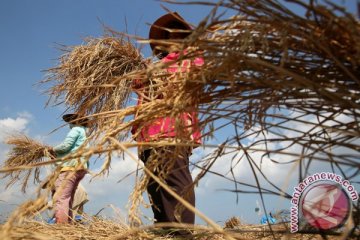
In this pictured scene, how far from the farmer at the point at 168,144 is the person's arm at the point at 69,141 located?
1748 mm

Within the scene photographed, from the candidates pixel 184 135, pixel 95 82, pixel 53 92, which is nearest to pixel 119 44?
pixel 95 82

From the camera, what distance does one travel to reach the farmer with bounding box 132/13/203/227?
3.23 feet

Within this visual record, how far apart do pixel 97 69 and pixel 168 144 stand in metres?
2.08

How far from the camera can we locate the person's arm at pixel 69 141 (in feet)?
11.8

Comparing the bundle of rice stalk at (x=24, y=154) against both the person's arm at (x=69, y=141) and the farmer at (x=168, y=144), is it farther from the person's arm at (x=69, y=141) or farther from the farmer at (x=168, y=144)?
the farmer at (x=168, y=144)

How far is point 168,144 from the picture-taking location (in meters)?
0.90

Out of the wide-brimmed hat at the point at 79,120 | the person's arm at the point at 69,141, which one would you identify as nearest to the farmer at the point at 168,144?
the wide-brimmed hat at the point at 79,120

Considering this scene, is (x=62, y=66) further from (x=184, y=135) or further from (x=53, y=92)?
(x=184, y=135)

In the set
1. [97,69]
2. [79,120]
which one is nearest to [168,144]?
[79,120]

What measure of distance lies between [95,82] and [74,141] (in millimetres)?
984

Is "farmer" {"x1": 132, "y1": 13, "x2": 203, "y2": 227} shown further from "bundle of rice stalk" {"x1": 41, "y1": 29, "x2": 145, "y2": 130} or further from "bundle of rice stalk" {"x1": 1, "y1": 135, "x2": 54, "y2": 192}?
"bundle of rice stalk" {"x1": 1, "y1": 135, "x2": 54, "y2": 192}

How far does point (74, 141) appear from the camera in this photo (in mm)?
3602

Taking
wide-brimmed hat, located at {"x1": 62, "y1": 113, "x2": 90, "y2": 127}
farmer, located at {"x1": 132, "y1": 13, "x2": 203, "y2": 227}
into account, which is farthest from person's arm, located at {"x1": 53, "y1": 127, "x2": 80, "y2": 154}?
farmer, located at {"x1": 132, "y1": 13, "x2": 203, "y2": 227}

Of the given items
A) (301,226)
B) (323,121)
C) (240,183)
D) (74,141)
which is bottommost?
(301,226)
